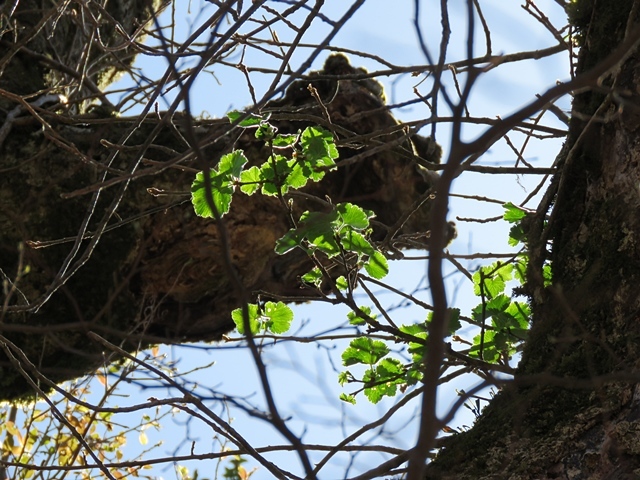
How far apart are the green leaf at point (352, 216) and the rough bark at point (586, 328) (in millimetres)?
422

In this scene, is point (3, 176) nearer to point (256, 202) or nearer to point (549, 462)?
point (256, 202)

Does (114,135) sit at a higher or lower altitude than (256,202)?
higher

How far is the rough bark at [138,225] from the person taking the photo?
8.27 ft

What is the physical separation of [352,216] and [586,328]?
61 cm

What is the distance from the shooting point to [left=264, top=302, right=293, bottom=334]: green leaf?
1.87 metres

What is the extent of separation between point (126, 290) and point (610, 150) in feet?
6.02

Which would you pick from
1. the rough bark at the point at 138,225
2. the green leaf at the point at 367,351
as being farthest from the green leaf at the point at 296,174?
the rough bark at the point at 138,225

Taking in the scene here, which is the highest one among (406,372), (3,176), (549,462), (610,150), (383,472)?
(3,176)

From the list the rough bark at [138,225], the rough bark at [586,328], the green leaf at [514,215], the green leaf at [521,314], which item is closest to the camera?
the rough bark at [586,328]

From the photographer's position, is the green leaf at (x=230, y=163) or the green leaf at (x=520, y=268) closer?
the green leaf at (x=230, y=163)

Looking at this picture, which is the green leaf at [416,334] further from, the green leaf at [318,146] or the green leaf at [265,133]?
the green leaf at [265,133]

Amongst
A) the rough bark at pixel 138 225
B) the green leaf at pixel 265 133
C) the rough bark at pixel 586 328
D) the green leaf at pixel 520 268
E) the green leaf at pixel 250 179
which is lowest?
the rough bark at pixel 586 328

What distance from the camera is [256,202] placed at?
2746mm

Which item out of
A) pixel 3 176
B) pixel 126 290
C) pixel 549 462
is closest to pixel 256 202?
pixel 126 290
